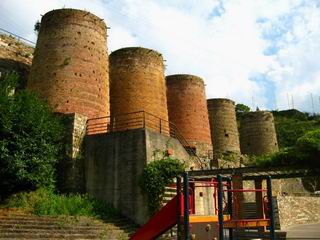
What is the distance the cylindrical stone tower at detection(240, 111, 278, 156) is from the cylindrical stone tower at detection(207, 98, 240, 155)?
4.67m

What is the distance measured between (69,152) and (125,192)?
3.14m

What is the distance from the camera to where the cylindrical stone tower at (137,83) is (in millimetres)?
24234

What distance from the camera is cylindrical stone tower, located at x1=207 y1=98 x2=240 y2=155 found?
37188mm

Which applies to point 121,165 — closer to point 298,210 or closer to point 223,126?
point 298,210

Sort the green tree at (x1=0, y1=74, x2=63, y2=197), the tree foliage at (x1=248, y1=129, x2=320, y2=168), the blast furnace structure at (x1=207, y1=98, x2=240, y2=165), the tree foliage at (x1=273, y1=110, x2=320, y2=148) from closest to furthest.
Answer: the green tree at (x1=0, y1=74, x2=63, y2=197) → the tree foliage at (x1=248, y1=129, x2=320, y2=168) → the blast furnace structure at (x1=207, y1=98, x2=240, y2=165) → the tree foliage at (x1=273, y1=110, x2=320, y2=148)

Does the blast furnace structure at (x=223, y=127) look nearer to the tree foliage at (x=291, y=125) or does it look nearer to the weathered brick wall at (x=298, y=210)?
the weathered brick wall at (x=298, y=210)

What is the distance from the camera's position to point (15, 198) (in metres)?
15.7

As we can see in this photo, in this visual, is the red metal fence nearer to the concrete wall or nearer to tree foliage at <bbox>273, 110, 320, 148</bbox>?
the concrete wall

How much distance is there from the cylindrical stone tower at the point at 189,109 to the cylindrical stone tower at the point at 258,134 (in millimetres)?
12373

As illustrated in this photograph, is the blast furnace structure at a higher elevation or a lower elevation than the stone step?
higher

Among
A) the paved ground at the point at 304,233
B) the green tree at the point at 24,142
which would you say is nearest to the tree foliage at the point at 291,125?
the paved ground at the point at 304,233

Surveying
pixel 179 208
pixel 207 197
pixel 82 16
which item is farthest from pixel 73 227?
pixel 82 16

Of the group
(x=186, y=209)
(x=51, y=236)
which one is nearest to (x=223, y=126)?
(x=51, y=236)

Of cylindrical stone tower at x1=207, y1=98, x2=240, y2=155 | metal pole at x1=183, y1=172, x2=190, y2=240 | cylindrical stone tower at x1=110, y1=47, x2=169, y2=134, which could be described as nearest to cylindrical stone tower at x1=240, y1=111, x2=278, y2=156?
cylindrical stone tower at x1=207, y1=98, x2=240, y2=155
